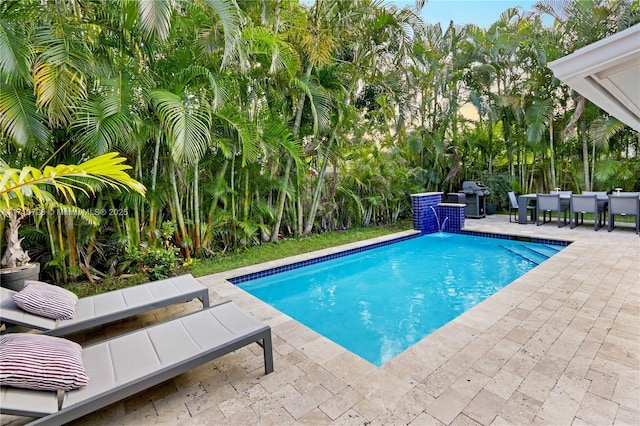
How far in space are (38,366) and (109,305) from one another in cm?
143

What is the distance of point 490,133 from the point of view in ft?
40.3

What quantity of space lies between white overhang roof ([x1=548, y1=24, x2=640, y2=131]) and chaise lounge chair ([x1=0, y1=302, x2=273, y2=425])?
2569 millimetres

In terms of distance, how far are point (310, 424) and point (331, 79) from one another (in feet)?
23.1

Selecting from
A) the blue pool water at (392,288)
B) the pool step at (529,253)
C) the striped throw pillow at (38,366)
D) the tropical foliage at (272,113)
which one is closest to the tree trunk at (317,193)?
the tropical foliage at (272,113)

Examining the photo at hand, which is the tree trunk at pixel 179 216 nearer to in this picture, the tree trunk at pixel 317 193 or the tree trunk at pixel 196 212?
the tree trunk at pixel 196 212

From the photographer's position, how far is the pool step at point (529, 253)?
659 centimetres

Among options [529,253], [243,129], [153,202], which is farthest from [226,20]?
[529,253]

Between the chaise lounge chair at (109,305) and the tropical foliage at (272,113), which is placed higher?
the tropical foliage at (272,113)

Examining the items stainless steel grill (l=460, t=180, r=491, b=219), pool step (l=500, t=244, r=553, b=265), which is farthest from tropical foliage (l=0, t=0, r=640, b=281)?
pool step (l=500, t=244, r=553, b=265)

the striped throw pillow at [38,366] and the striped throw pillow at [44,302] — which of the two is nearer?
the striped throw pillow at [38,366]

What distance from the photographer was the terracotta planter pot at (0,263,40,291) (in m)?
3.79

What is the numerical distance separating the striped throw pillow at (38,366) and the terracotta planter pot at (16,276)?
248 centimetres

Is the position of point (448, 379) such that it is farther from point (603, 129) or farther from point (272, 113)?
point (603, 129)

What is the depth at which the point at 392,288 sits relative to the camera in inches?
205
